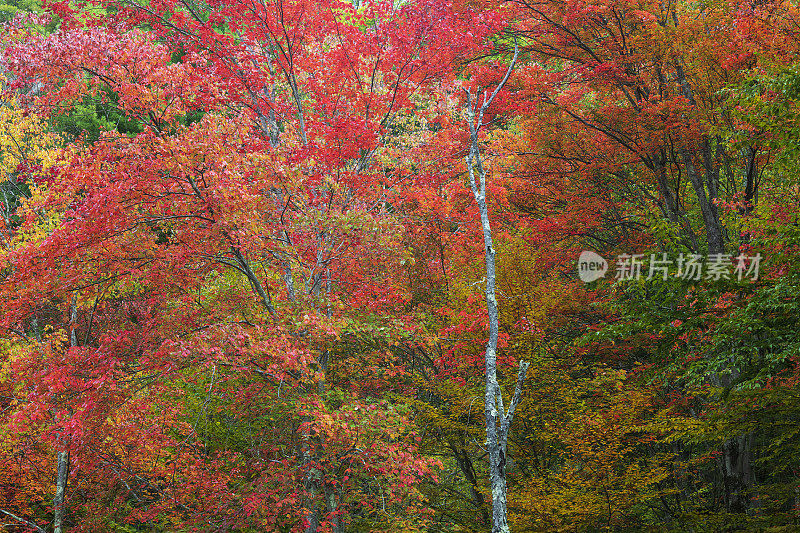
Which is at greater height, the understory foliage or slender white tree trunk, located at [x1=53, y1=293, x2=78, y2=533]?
the understory foliage

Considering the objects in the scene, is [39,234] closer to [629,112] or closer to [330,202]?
[330,202]

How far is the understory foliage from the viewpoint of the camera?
27.7 feet

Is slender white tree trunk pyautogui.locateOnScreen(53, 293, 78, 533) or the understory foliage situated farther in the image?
slender white tree trunk pyautogui.locateOnScreen(53, 293, 78, 533)

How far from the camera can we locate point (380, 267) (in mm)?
14250

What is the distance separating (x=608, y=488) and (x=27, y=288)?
10.3 m

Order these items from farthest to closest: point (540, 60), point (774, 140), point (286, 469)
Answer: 1. point (540, 60)
2. point (286, 469)
3. point (774, 140)

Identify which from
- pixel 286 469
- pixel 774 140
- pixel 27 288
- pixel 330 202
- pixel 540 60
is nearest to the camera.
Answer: pixel 774 140

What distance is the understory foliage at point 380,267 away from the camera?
27.7 feet

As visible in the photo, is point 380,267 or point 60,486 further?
point 380,267

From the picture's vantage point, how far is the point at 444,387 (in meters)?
12.8

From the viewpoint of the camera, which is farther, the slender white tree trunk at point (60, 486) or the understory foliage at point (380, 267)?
the slender white tree trunk at point (60, 486)

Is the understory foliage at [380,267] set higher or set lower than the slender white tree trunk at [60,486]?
higher

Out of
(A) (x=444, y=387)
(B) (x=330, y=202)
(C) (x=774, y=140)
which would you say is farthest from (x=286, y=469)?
(C) (x=774, y=140)

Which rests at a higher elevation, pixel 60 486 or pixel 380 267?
pixel 380 267
